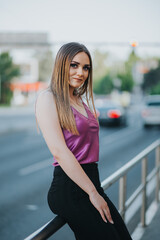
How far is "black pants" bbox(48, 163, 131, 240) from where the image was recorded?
151cm

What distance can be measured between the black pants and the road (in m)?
2.46

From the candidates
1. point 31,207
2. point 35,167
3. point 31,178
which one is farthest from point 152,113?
point 31,207

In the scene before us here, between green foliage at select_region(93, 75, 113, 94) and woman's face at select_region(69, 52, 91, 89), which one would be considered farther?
green foliage at select_region(93, 75, 113, 94)

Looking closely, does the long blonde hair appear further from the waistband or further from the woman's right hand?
the woman's right hand

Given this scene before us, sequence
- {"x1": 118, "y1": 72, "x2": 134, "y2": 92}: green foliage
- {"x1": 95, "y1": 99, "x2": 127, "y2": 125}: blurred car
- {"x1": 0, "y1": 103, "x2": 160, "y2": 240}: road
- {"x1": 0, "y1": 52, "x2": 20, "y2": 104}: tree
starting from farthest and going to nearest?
1. {"x1": 118, "y1": 72, "x2": 134, "y2": 92}: green foliage
2. {"x1": 0, "y1": 52, "x2": 20, "y2": 104}: tree
3. {"x1": 95, "y1": 99, "x2": 127, "y2": 125}: blurred car
4. {"x1": 0, "y1": 103, "x2": 160, "y2": 240}: road

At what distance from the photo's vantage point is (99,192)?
165 centimetres

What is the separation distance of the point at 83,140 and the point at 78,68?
379 mm

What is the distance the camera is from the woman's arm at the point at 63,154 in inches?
60.0

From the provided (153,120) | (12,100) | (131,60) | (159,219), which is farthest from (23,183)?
(131,60)

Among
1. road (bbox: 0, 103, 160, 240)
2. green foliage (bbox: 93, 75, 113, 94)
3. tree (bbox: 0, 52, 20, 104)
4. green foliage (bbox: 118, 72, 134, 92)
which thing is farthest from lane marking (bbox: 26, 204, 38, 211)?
green foliage (bbox: 93, 75, 113, 94)

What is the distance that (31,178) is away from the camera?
22.8 feet

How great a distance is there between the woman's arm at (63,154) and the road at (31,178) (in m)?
2.54

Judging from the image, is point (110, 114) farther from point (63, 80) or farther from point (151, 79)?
point (151, 79)

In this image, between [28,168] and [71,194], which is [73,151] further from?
[28,168]
